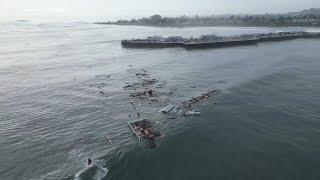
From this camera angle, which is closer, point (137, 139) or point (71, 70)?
point (137, 139)

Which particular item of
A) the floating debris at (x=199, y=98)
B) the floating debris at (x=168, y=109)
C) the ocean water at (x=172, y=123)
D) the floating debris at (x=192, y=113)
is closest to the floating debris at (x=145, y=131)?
the ocean water at (x=172, y=123)

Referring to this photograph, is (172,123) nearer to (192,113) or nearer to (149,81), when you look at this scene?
(192,113)

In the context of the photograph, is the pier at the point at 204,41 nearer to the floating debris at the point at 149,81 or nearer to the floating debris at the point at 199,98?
the floating debris at the point at 149,81

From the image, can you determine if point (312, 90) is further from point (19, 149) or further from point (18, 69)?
point (18, 69)

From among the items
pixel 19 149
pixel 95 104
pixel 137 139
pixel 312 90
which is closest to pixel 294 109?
pixel 312 90

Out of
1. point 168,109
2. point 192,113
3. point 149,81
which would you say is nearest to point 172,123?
point 192,113

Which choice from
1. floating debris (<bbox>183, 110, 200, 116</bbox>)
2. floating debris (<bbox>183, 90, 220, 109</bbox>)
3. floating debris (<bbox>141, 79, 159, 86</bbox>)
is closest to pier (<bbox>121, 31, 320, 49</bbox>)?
floating debris (<bbox>141, 79, 159, 86</bbox>)

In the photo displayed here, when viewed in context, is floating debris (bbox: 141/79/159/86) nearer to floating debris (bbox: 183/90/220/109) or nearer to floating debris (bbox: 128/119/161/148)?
floating debris (bbox: 183/90/220/109)

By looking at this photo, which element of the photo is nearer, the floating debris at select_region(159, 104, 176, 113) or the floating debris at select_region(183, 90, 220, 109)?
the floating debris at select_region(159, 104, 176, 113)
